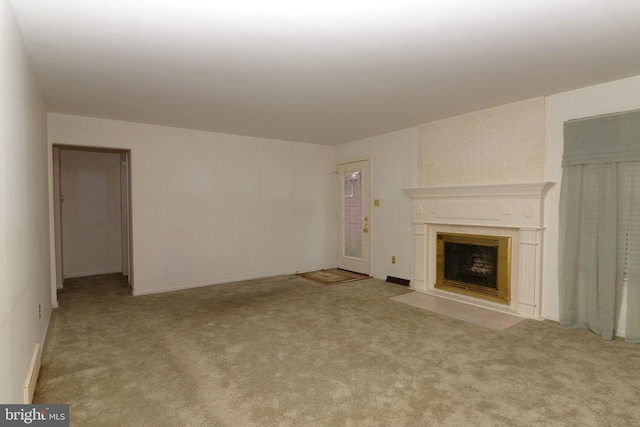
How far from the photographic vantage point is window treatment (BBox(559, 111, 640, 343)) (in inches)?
125

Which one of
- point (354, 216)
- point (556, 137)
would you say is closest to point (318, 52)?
point (556, 137)

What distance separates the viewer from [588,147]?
3.43 m

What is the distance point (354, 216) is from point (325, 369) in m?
3.97

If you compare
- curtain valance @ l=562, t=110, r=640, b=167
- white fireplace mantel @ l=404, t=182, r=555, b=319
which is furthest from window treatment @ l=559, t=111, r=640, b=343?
white fireplace mantel @ l=404, t=182, r=555, b=319

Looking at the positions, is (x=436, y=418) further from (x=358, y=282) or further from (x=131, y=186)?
(x=131, y=186)

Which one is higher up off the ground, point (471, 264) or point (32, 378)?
point (471, 264)

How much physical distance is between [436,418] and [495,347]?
1.32 m

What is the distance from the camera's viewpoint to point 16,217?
2.00m

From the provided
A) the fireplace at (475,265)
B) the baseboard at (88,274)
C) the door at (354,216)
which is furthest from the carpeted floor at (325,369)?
the baseboard at (88,274)

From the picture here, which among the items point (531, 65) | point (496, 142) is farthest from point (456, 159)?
point (531, 65)

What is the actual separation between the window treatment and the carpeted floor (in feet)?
0.92

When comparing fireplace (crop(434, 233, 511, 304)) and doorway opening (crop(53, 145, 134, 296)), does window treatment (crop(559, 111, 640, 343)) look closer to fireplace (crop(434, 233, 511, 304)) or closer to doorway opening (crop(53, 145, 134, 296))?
fireplace (crop(434, 233, 511, 304))

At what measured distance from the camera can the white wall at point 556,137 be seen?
11.1 ft

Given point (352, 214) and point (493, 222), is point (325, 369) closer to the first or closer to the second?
point (493, 222)
